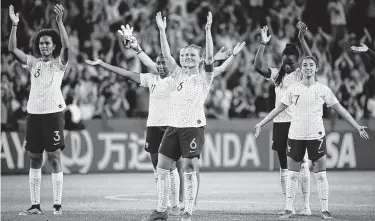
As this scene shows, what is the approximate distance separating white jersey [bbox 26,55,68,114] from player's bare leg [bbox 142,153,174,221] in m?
2.40

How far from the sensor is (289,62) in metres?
13.8

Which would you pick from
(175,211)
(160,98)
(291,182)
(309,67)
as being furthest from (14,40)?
(291,182)

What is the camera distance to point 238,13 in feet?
93.9

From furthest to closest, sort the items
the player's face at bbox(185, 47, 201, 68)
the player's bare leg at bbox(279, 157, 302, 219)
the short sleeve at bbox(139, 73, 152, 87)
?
the short sleeve at bbox(139, 73, 152, 87) < the player's bare leg at bbox(279, 157, 302, 219) < the player's face at bbox(185, 47, 201, 68)

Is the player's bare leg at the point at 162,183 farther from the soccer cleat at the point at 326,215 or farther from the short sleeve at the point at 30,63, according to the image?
the short sleeve at the point at 30,63

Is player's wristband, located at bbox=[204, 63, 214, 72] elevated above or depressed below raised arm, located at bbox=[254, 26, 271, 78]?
below

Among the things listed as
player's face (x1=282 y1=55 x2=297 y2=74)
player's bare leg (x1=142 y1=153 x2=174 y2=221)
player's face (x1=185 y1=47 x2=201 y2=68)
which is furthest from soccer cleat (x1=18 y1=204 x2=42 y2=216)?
player's face (x1=282 y1=55 x2=297 y2=74)

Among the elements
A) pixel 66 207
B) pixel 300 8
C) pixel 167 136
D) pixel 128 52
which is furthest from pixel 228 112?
pixel 167 136

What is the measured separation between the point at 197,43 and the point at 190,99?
1490 cm

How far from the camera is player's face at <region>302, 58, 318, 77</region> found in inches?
509

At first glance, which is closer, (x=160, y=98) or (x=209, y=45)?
(x=209, y=45)

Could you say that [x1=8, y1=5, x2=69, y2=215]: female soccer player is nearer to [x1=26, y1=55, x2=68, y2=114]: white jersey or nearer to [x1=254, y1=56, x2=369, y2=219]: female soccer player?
[x1=26, y1=55, x2=68, y2=114]: white jersey

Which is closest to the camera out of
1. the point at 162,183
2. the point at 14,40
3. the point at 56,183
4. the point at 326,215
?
the point at 162,183

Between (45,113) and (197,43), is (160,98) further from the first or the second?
(197,43)
